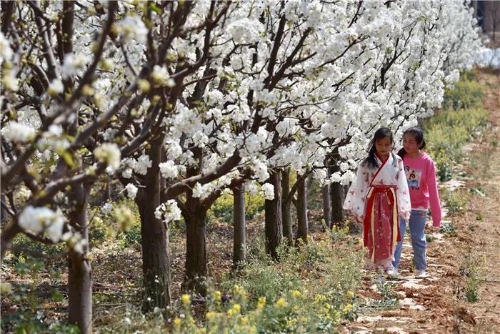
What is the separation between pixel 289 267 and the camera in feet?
27.1

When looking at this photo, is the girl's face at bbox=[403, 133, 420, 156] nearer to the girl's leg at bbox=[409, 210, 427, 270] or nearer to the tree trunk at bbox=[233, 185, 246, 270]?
the girl's leg at bbox=[409, 210, 427, 270]

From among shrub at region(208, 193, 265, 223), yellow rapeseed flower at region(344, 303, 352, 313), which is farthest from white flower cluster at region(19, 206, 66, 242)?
shrub at region(208, 193, 265, 223)

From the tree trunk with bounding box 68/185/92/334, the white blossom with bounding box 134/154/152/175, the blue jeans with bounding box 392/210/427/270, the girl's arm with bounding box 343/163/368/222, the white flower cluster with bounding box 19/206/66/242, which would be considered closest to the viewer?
the white flower cluster with bounding box 19/206/66/242

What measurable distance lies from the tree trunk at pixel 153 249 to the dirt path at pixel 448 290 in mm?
1476

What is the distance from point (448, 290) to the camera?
26.2ft

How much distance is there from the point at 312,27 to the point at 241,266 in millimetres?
3751

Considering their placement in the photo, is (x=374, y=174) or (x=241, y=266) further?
(x=241, y=266)

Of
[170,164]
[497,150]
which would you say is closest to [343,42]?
[170,164]

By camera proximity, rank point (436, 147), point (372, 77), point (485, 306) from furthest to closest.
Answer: point (436, 147), point (372, 77), point (485, 306)

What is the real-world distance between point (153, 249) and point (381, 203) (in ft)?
8.15

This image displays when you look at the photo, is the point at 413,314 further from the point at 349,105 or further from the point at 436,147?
the point at 436,147

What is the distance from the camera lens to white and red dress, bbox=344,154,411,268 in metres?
8.20

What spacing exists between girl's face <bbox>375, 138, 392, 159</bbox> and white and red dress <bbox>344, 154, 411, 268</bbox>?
6 centimetres

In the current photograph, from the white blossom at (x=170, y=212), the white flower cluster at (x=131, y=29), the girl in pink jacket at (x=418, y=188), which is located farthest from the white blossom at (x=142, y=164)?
the girl in pink jacket at (x=418, y=188)
